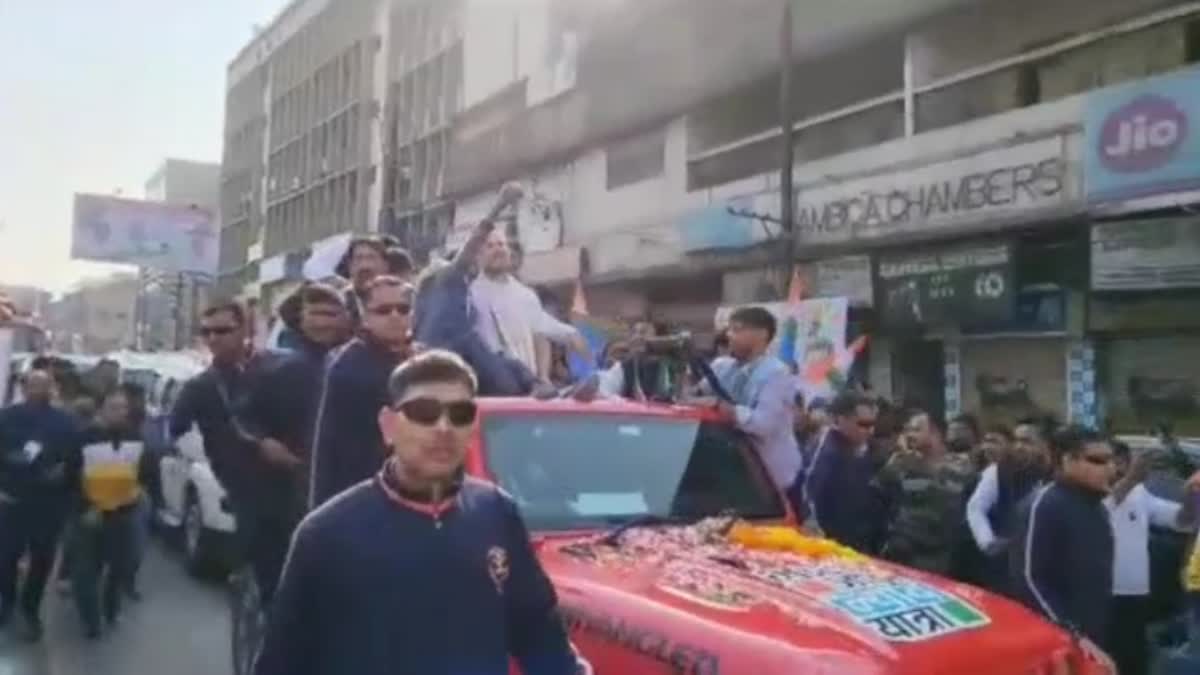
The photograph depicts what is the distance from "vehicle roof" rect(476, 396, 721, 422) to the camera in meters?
5.12

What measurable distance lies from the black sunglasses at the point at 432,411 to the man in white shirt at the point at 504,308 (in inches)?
139

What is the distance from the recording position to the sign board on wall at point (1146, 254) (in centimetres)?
1310

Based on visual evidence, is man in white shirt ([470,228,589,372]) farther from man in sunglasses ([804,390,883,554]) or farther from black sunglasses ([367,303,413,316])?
black sunglasses ([367,303,413,316])

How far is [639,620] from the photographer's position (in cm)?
398

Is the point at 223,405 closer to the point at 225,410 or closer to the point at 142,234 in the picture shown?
the point at 225,410

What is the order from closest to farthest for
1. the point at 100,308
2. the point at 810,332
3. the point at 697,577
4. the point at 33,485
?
the point at 697,577, the point at 33,485, the point at 810,332, the point at 100,308

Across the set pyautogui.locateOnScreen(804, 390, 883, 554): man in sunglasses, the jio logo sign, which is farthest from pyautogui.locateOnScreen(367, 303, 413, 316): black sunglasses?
the jio logo sign

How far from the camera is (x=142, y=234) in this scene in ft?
153

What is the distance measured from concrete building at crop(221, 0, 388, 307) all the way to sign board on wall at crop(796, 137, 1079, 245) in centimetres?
2446

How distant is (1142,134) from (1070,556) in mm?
8376

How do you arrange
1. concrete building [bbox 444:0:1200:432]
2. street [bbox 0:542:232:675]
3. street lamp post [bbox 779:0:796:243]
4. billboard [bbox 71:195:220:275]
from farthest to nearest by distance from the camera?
billboard [bbox 71:195:220:275] → street lamp post [bbox 779:0:796:243] → concrete building [bbox 444:0:1200:432] → street [bbox 0:542:232:675]

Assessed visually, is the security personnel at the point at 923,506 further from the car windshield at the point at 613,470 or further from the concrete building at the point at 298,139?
the concrete building at the point at 298,139

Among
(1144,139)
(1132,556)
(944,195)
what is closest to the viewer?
(1132,556)

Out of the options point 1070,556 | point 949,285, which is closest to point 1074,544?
point 1070,556
